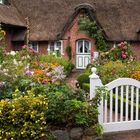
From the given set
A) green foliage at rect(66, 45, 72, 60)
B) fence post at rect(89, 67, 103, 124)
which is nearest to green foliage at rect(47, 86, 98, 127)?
fence post at rect(89, 67, 103, 124)

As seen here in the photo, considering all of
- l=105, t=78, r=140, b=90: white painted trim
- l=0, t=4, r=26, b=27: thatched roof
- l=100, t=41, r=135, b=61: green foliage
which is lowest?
l=105, t=78, r=140, b=90: white painted trim

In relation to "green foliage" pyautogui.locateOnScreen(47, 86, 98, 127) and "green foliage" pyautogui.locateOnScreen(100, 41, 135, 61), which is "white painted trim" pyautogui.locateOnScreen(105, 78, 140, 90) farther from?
"green foliage" pyautogui.locateOnScreen(100, 41, 135, 61)

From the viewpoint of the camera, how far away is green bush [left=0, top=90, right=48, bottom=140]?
24.1 feet

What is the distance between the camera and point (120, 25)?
32656 mm

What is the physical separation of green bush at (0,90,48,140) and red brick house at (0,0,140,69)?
888 inches

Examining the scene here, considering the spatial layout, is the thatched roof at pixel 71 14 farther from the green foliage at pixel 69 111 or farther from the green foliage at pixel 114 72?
the green foliage at pixel 69 111

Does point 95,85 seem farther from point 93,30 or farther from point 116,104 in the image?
point 93,30

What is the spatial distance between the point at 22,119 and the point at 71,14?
25.4 m

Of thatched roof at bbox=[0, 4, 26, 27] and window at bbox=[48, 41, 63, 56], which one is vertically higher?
thatched roof at bbox=[0, 4, 26, 27]

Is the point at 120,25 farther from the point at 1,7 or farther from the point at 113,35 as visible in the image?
the point at 1,7

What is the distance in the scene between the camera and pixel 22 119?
737 centimetres

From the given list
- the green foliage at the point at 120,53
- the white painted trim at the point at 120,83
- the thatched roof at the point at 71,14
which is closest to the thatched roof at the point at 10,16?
the thatched roof at the point at 71,14

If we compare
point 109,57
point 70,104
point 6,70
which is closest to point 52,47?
point 109,57

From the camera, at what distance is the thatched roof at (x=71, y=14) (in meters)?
32.0
